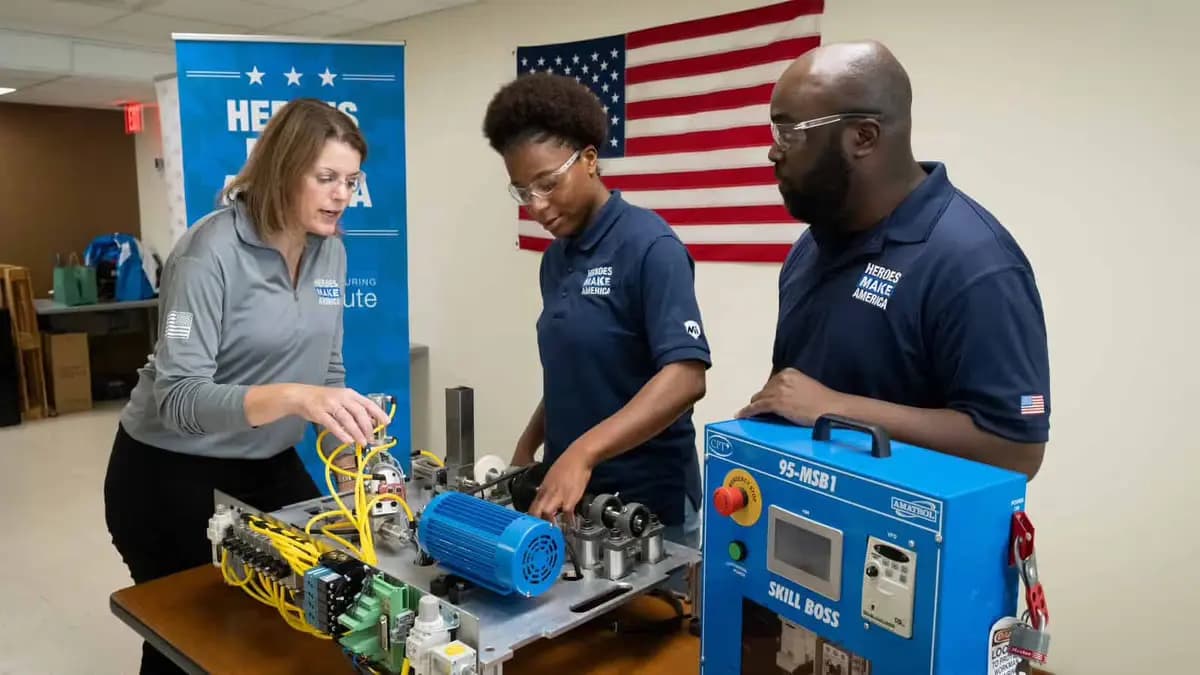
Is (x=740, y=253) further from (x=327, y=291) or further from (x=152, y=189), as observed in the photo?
(x=152, y=189)

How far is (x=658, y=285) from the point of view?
1.50 meters

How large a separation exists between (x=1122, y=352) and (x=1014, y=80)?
0.87m

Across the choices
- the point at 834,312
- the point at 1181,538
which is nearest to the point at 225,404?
the point at 834,312

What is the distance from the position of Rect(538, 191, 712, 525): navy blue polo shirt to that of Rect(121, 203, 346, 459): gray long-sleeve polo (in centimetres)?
52

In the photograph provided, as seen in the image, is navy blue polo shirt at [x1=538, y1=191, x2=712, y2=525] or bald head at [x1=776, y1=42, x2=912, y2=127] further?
navy blue polo shirt at [x1=538, y1=191, x2=712, y2=525]

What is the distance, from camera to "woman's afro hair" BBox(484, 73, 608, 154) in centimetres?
160

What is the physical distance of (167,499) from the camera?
166cm

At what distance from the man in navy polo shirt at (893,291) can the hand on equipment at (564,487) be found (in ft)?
1.17

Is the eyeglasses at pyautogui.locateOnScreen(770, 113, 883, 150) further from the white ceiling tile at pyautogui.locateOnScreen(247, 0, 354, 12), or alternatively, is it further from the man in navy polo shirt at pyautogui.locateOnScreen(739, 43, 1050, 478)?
the white ceiling tile at pyautogui.locateOnScreen(247, 0, 354, 12)

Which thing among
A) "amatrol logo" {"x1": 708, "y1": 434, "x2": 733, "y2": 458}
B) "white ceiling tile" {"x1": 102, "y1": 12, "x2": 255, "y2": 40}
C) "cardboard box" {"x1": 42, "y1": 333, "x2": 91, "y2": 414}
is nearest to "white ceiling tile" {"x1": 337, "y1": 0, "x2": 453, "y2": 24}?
"white ceiling tile" {"x1": 102, "y1": 12, "x2": 255, "y2": 40}

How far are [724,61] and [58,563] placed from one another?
3595 millimetres

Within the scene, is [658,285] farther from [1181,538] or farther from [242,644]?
[1181,538]

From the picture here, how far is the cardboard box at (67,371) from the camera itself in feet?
20.1

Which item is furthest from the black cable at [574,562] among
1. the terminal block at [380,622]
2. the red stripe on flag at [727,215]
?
the red stripe on flag at [727,215]
